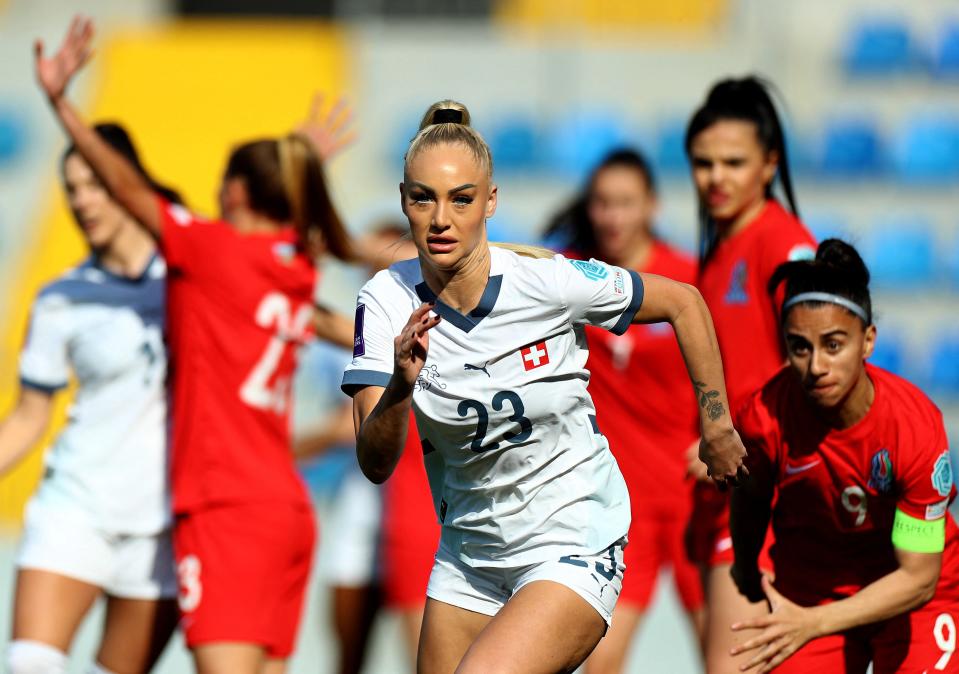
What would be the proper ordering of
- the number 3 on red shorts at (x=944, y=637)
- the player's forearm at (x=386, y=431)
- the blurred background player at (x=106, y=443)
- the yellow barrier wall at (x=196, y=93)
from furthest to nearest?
the yellow barrier wall at (x=196, y=93)
the blurred background player at (x=106, y=443)
the number 3 on red shorts at (x=944, y=637)
the player's forearm at (x=386, y=431)

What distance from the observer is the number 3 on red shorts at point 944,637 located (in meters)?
4.69

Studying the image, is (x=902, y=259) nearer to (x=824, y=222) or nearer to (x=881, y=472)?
(x=824, y=222)

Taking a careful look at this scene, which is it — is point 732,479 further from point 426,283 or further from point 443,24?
point 443,24

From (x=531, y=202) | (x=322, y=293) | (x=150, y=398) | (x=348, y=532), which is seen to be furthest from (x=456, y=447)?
(x=531, y=202)

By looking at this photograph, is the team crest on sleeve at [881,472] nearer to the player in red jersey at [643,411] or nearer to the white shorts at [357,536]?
the player in red jersey at [643,411]

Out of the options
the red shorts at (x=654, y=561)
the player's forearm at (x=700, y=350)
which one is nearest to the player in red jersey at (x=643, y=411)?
the red shorts at (x=654, y=561)

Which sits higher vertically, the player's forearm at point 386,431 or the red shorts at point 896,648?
the player's forearm at point 386,431

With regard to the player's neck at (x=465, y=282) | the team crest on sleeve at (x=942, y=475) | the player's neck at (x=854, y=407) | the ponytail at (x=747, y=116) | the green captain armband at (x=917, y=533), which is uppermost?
the ponytail at (x=747, y=116)

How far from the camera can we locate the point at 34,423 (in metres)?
6.03

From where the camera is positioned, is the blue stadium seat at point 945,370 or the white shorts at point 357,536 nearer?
the white shorts at point 357,536

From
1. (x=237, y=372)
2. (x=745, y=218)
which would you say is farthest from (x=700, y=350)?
(x=237, y=372)

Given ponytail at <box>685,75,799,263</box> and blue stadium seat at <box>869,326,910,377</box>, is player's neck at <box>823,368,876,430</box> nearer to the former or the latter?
ponytail at <box>685,75,799,263</box>

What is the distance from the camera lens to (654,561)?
6535 mm

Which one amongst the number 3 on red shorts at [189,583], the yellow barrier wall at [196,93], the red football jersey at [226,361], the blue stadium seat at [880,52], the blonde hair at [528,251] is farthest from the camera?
the yellow barrier wall at [196,93]
